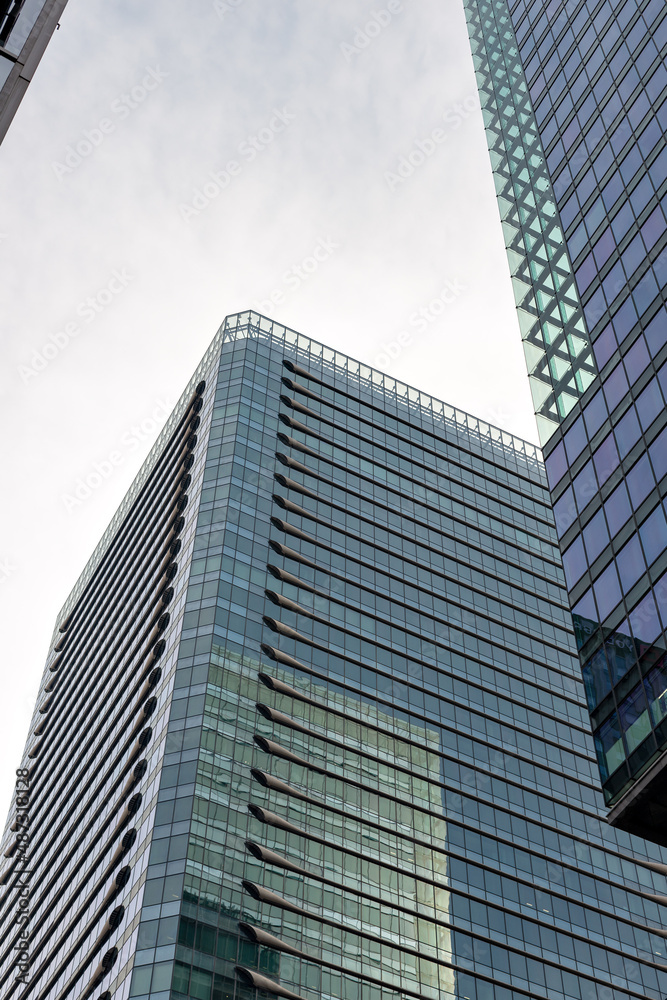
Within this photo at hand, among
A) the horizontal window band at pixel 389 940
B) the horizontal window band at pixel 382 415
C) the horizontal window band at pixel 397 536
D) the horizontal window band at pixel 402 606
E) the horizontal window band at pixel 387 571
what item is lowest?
the horizontal window band at pixel 389 940

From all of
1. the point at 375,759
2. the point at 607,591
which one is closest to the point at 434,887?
the point at 375,759

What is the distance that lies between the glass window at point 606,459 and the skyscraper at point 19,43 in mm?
26956

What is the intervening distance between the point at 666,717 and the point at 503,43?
48.1m

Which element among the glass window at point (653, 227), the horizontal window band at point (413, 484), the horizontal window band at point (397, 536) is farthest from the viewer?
the horizontal window band at point (413, 484)

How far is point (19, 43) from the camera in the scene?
28062 millimetres

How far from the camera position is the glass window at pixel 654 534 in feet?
137

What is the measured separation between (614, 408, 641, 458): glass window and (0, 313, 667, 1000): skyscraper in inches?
1697

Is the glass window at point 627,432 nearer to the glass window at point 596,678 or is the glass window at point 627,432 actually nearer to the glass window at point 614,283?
the glass window at point 614,283

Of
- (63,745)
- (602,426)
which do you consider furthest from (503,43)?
(63,745)

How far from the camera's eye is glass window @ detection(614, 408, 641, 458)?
45.9 m

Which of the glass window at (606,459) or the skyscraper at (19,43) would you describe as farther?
the glass window at (606,459)

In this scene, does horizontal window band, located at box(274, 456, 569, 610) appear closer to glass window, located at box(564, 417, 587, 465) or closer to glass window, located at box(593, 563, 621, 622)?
glass window, located at box(564, 417, 587, 465)

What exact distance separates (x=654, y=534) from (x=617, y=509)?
11.0 ft

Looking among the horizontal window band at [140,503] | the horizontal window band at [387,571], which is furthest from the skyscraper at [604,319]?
the horizontal window band at [140,503]
